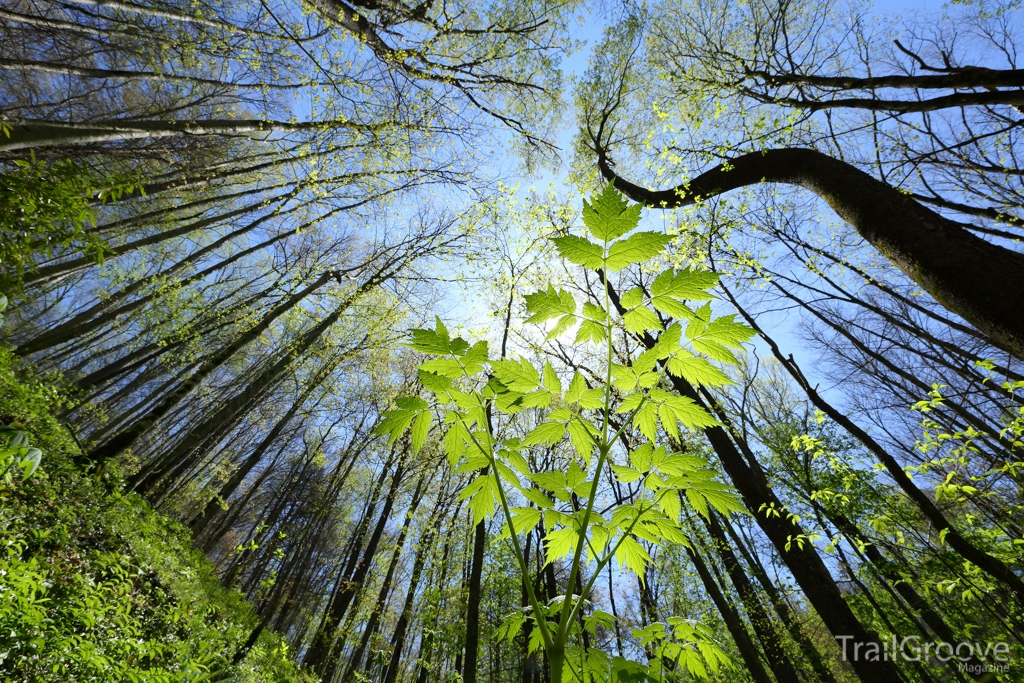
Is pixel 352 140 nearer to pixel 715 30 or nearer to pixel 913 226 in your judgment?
pixel 715 30

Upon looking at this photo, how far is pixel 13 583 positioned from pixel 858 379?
16.7 meters

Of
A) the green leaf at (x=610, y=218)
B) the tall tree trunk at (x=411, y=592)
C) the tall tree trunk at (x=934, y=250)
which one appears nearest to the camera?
the green leaf at (x=610, y=218)

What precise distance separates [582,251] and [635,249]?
130mm

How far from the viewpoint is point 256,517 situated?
23094 millimetres

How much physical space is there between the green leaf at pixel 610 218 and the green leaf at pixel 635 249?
0.03 metres

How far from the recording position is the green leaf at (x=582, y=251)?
95cm

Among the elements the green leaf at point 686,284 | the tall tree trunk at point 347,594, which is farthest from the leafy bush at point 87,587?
the green leaf at point 686,284

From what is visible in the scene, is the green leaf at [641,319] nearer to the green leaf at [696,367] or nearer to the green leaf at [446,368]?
the green leaf at [696,367]

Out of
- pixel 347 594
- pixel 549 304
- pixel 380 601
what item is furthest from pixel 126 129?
pixel 380 601

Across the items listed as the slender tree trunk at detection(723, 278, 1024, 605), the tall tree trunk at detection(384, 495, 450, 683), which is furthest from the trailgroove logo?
the tall tree trunk at detection(384, 495, 450, 683)

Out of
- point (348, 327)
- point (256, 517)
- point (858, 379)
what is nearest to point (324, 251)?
point (348, 327)

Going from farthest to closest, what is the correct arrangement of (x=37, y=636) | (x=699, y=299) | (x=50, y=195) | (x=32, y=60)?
1. (x=32, y=60)
2. (x=37, y=636)
3. (x=50, y=195)
4. (x=699, y=299)

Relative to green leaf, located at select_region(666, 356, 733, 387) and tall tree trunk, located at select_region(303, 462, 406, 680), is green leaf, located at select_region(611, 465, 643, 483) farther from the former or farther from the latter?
tall tree trunk, located at select_region(303, 462, 406, 680)

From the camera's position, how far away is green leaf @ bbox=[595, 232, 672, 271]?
0.94 m
